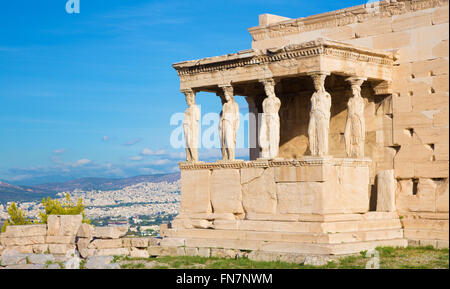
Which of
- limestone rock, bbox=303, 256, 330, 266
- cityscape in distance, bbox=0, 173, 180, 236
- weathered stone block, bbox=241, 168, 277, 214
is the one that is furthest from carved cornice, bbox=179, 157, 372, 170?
cityscape in distance, bbox=0, 173, 180, 236

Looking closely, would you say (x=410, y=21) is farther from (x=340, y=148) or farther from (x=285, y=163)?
(x=285, y=163)

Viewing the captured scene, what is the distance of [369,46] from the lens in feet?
68.7

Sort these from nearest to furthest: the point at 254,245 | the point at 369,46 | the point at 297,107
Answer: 1. the point at 254,245
2. the point at 369,46
3. the point at 297,107

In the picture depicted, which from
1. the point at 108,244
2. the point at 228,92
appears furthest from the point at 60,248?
the point at 228,92

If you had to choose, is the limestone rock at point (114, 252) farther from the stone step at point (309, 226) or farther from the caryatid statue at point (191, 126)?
the caryatid statue at point (191, 126)

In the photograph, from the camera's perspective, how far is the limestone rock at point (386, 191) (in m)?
20.2

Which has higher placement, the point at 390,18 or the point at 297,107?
the point at 390,18

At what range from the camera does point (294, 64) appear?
19.8 meters
